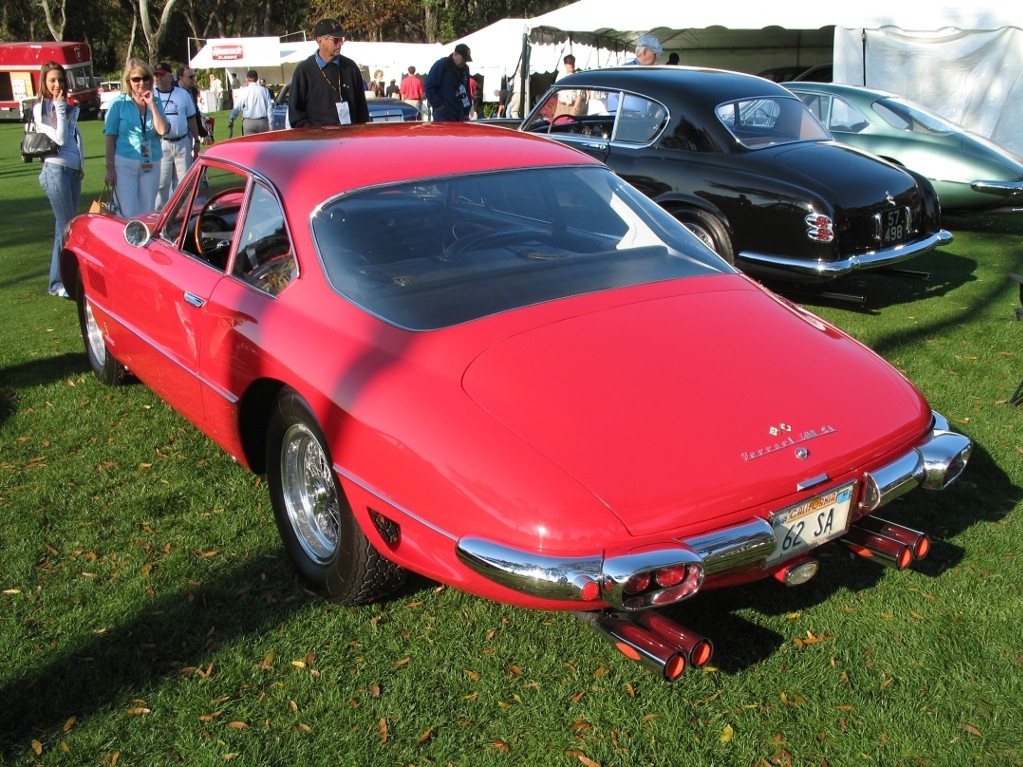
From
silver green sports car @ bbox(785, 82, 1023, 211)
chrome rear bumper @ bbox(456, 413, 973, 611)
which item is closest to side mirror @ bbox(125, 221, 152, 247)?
chrome rear bumper @ bbox(456, 413, 973, 611)

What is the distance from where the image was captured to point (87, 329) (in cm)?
601

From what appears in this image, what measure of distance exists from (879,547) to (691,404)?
0.79 metres

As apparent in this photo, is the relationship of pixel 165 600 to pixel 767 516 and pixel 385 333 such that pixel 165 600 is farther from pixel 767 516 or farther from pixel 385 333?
pixel 767 516

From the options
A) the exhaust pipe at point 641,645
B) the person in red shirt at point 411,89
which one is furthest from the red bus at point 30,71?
the exhaust pipe at point 641,645

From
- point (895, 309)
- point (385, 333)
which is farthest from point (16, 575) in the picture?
point (895, 309)

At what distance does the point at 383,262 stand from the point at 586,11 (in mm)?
13213

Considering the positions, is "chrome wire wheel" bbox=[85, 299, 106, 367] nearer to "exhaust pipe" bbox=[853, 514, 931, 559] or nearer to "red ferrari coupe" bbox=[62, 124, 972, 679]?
"red ferrari coupe" bbox=[62, 124, 972, 679]

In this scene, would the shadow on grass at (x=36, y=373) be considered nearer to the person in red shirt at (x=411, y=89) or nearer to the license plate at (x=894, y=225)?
the license plate at (x=894, y=225)

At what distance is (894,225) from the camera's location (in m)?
7.15

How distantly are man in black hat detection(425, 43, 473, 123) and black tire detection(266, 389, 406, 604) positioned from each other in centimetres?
837

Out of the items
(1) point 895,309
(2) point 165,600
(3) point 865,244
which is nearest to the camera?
(2) point 165,600

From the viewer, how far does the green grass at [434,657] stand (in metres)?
2.82

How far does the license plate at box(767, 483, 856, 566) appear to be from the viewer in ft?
9.09

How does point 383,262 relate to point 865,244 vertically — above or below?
above
